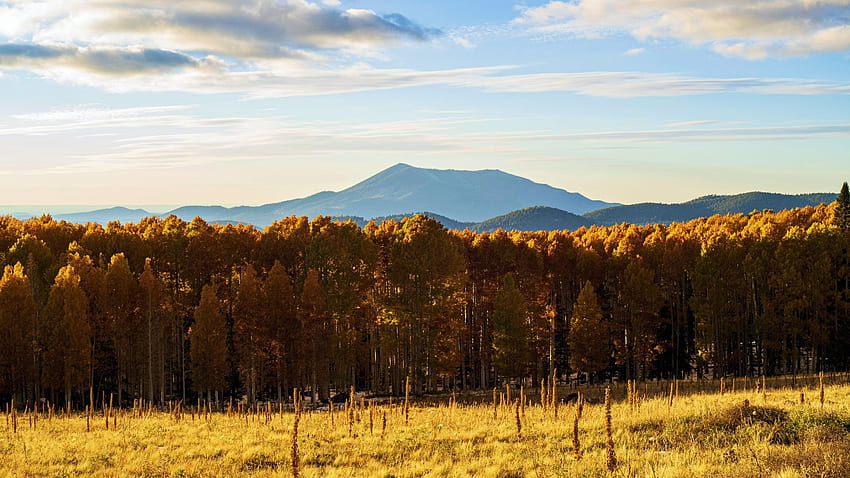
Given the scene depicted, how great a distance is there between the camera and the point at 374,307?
5628cm

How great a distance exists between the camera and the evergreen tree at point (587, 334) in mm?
55938

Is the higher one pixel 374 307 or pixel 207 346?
pixel 374 307

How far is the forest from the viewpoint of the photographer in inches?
1865

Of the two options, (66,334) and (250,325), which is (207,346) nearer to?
(250,325)

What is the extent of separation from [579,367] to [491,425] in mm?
36864

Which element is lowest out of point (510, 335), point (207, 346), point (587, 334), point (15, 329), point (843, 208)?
point (587, 334)

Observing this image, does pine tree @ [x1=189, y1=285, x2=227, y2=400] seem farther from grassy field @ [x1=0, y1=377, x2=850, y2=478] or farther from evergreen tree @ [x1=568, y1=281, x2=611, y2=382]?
evergreen tree @ [x1=568, y1=281, x2=611, y2=382]

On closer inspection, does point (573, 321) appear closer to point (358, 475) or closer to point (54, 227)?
point (358, 475)

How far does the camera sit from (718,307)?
58688 mm

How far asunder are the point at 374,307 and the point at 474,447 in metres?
Answer: 38.8

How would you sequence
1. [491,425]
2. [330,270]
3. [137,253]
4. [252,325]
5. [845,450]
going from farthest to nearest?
[137,253] → [330,270] → [252,325] → [491,425] → [845,450]

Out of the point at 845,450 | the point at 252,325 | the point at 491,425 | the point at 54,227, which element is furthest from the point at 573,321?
the point at 54,227

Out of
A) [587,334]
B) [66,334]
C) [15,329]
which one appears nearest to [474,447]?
[66,334]

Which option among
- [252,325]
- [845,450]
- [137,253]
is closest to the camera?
[845,450]
